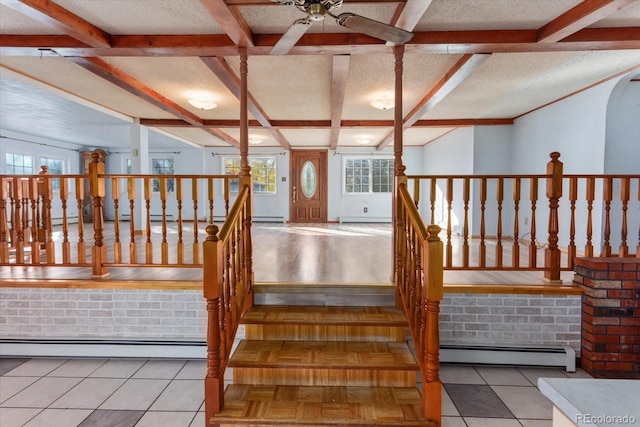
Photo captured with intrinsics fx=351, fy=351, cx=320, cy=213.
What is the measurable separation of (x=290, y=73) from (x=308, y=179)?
588cm

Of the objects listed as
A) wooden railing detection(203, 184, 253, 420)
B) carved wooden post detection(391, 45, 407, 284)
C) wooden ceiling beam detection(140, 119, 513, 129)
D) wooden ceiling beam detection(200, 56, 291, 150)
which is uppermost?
wooden ceiling beam detection(140, 119, 513, 129)

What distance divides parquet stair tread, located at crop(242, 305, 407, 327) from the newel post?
591 mm

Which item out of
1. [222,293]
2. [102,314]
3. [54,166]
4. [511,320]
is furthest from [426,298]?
[54,166]

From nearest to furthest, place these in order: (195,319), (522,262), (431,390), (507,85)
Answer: (431,390) < (195,319) < (522,262) < (507,85)

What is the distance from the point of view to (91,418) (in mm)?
2236

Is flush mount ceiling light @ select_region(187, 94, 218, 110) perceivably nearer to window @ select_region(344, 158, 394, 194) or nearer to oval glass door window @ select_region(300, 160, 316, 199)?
oval glass door window @ select_region(300, 160, 316, 199)

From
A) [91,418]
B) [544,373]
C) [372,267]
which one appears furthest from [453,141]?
[91,418]

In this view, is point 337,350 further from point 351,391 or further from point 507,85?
point 507,85

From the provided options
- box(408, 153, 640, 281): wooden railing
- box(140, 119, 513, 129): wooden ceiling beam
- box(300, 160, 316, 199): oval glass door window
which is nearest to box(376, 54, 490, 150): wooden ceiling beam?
box(140, 119, 513, 129): wooden ceiling beam

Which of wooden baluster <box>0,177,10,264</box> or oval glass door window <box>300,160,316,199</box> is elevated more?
oval glass door window <box>300,160,316,199</box>

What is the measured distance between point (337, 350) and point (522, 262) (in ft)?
9.15

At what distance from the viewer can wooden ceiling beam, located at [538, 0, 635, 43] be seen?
2.58 meters

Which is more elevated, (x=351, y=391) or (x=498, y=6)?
(x=498, y=6)

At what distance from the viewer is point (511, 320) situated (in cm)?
296
